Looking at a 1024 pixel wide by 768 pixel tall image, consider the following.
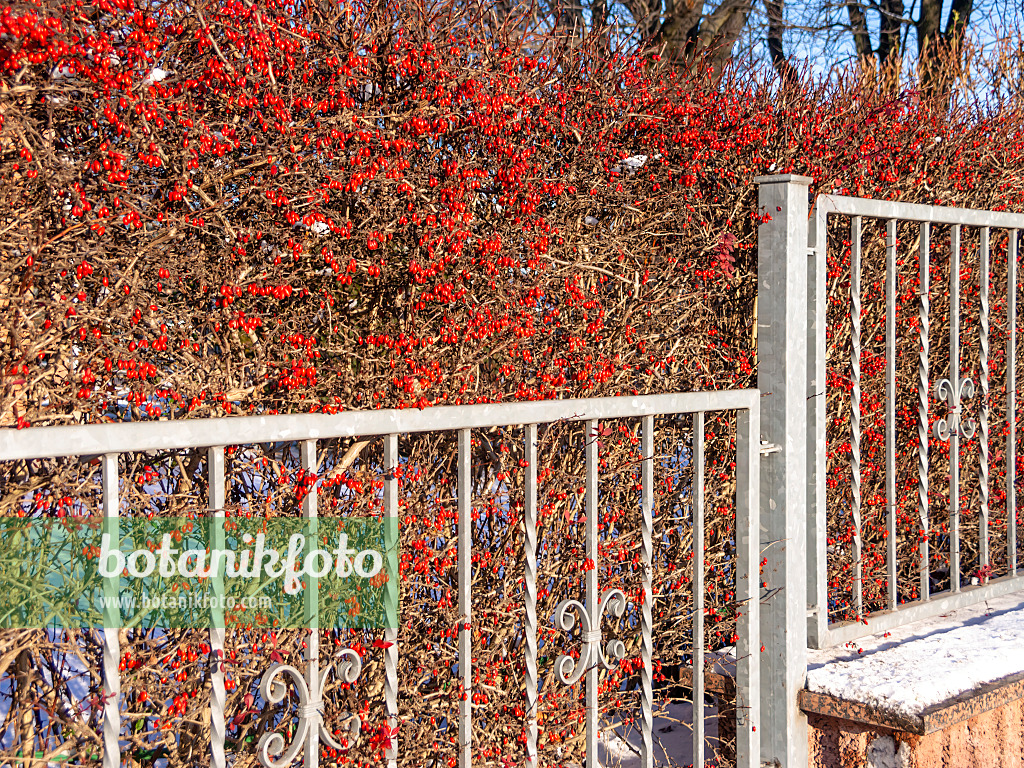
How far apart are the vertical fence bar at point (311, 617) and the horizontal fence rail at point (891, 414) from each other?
1.66 meters

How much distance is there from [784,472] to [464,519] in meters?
1.12

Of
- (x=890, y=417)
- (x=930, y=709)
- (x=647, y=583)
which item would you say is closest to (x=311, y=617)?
(x=647, y=583)

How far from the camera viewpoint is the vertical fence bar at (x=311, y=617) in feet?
5.85

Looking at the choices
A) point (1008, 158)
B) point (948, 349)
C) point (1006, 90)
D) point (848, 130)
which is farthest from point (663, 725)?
point (1006, 90)

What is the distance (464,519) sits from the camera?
2.05 m

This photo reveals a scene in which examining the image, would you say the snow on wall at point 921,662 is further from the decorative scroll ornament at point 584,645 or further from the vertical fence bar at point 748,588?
the decorative scroll ornament at point 584,645

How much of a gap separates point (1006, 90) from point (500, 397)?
678cm

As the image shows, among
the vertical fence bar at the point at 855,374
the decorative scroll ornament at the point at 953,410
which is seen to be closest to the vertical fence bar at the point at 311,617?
the vertical fence bar at the point at 855,374

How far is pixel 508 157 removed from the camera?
2643mm

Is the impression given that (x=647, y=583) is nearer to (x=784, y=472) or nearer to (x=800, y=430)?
(x=784, y=472)

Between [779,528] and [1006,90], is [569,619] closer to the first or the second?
[779,528]

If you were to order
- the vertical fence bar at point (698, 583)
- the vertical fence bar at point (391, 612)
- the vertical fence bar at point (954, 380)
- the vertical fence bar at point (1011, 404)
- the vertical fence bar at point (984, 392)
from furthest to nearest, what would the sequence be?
the vertical fence bar at point (1011, 404) → the vertical fence bar at point (984, 392) → the vertical fence bar at point (954, 380) → the vertical fence bar at point (698, 583) → the vertical fence bar at point (391, 612)

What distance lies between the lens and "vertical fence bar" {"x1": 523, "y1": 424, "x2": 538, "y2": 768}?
7.11ft

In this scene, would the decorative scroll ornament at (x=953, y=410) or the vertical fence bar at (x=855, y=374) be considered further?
the decorative scroll ornament at (x=953, y=410)
